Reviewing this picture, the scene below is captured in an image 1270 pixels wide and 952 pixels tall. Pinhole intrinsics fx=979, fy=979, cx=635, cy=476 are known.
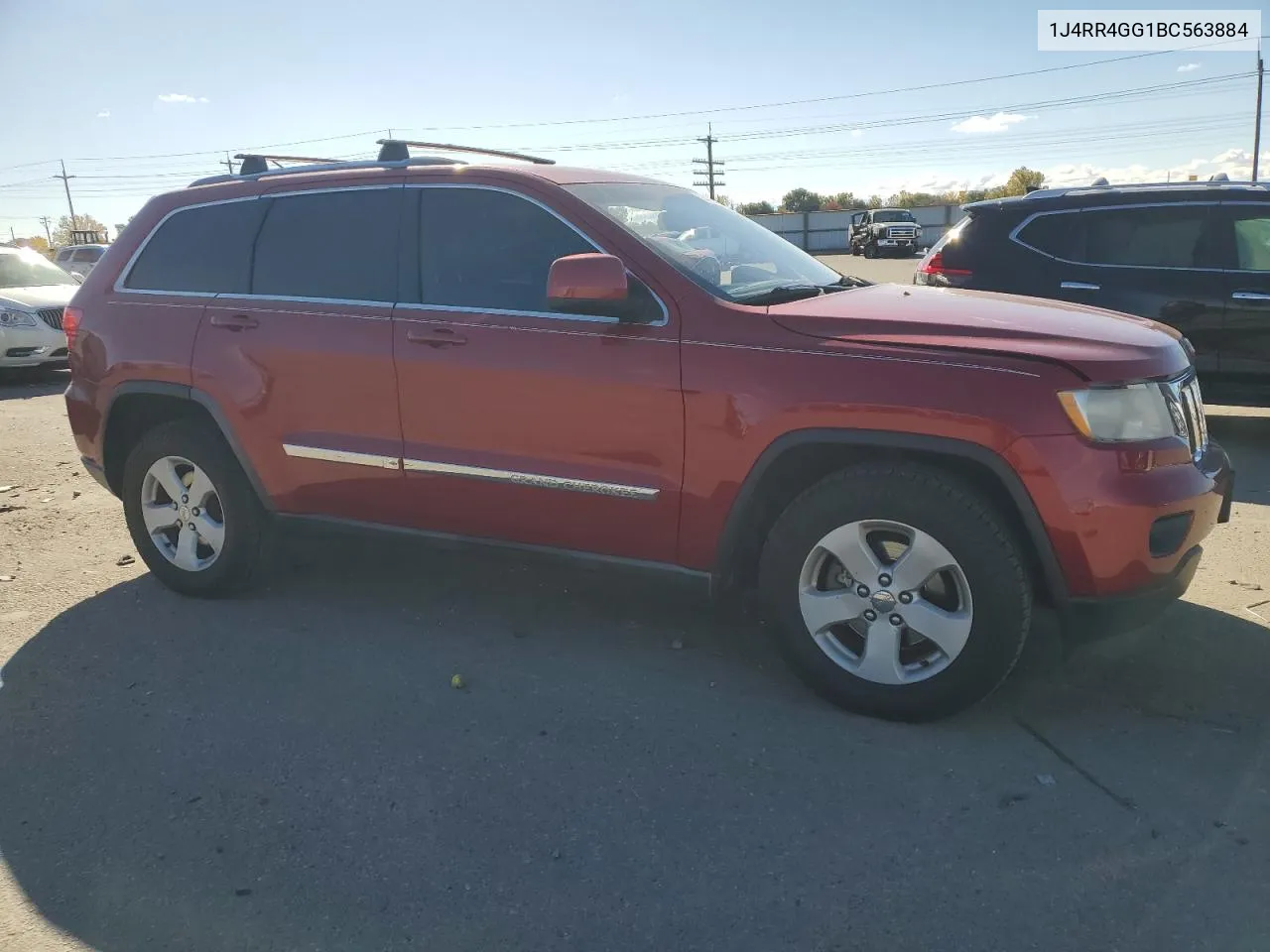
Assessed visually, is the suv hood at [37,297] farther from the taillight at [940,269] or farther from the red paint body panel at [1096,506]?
the red paint body panel at [1096,506]

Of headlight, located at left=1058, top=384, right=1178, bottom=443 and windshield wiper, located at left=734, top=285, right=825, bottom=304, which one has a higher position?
windshield wiper, located at left=734, top=285, right=825, bottom=304

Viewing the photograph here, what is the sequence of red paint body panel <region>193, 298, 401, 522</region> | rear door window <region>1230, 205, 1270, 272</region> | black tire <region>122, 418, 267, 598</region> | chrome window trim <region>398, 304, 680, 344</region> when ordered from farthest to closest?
rear door window <region>1230, 205, 1270, 272</region> < black tire <region>122, 418, 267, 598</region> < red paint body panel <region>193, 298, 401, 522</region> < chrome window trim <region>398, 304, 680, 344</region>

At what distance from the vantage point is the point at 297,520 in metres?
4.36

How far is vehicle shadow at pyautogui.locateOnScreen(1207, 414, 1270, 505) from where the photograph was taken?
5.84m

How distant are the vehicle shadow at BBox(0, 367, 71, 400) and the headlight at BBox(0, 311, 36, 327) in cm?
77

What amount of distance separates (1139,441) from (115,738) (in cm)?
349

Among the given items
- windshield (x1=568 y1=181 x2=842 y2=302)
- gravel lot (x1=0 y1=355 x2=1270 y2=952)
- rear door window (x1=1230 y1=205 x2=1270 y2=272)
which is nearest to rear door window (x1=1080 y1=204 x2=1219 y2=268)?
rear door window (x1=1230 y1=205 x2=1270 y2=272)

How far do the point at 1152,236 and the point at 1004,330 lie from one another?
15.1 ft

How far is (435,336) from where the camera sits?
12.6 ft

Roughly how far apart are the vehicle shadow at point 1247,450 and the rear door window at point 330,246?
492 cm

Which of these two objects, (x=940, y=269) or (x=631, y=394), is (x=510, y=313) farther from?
(x=940, y=269)

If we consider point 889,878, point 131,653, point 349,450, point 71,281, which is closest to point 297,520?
point 349,450

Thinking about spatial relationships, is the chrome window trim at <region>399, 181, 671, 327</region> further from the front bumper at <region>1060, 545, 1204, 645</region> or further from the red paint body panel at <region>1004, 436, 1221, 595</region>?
the front bumper at <region>1060, 545, 1204, 645</region>

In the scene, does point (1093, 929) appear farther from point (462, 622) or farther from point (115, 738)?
point (115, 738)
